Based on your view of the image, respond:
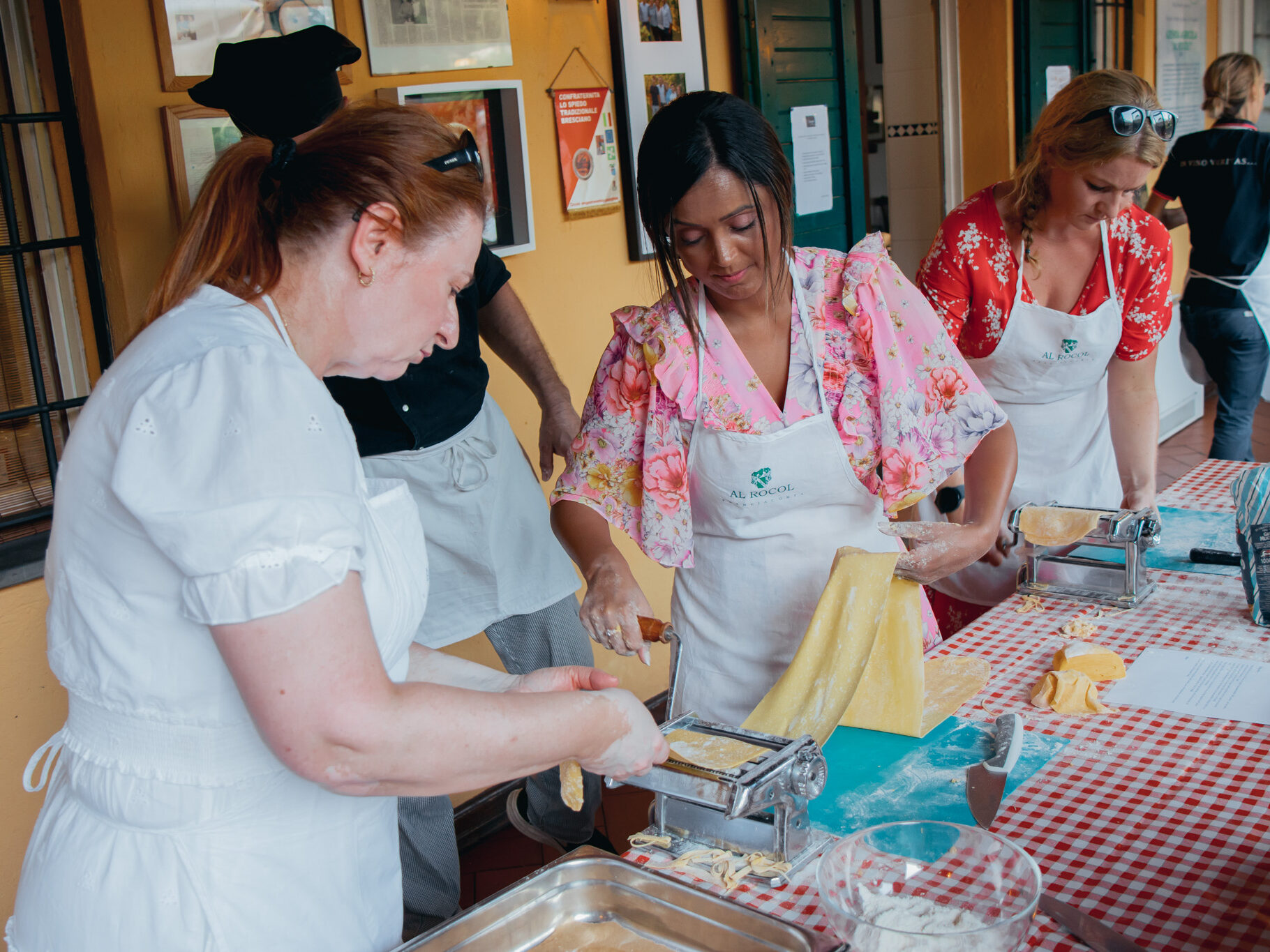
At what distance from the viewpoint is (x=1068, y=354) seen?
2842 mm

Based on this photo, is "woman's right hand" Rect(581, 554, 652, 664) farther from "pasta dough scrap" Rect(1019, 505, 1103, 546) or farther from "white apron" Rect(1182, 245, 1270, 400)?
"white apron" Rect(1182, 245, 1270, 400)

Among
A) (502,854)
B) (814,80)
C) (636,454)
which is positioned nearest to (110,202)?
(636,454)

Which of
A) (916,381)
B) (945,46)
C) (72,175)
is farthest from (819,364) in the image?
(945,46)

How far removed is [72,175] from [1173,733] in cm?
244

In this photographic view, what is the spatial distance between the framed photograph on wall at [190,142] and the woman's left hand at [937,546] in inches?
65.8

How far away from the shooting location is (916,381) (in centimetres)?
199

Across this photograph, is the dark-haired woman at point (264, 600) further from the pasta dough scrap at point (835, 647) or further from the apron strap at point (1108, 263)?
the apron strap at point (1108, 263)

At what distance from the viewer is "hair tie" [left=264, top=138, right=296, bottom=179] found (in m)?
1.15

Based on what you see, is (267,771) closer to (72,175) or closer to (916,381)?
(916,381)

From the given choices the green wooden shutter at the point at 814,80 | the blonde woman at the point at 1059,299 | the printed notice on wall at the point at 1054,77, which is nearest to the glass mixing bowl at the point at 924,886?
the blonde woman at the point at 1059,299

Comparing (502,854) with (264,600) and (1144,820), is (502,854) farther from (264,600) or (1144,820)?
(264,600)

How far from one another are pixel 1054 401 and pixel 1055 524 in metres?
0.78

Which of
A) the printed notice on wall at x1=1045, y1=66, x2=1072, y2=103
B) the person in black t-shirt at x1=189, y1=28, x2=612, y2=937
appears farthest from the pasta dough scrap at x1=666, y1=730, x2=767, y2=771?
the printed notice on wall at x1=1045, y1=66, x2=1072, y2=103

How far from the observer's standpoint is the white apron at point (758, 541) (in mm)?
1994
